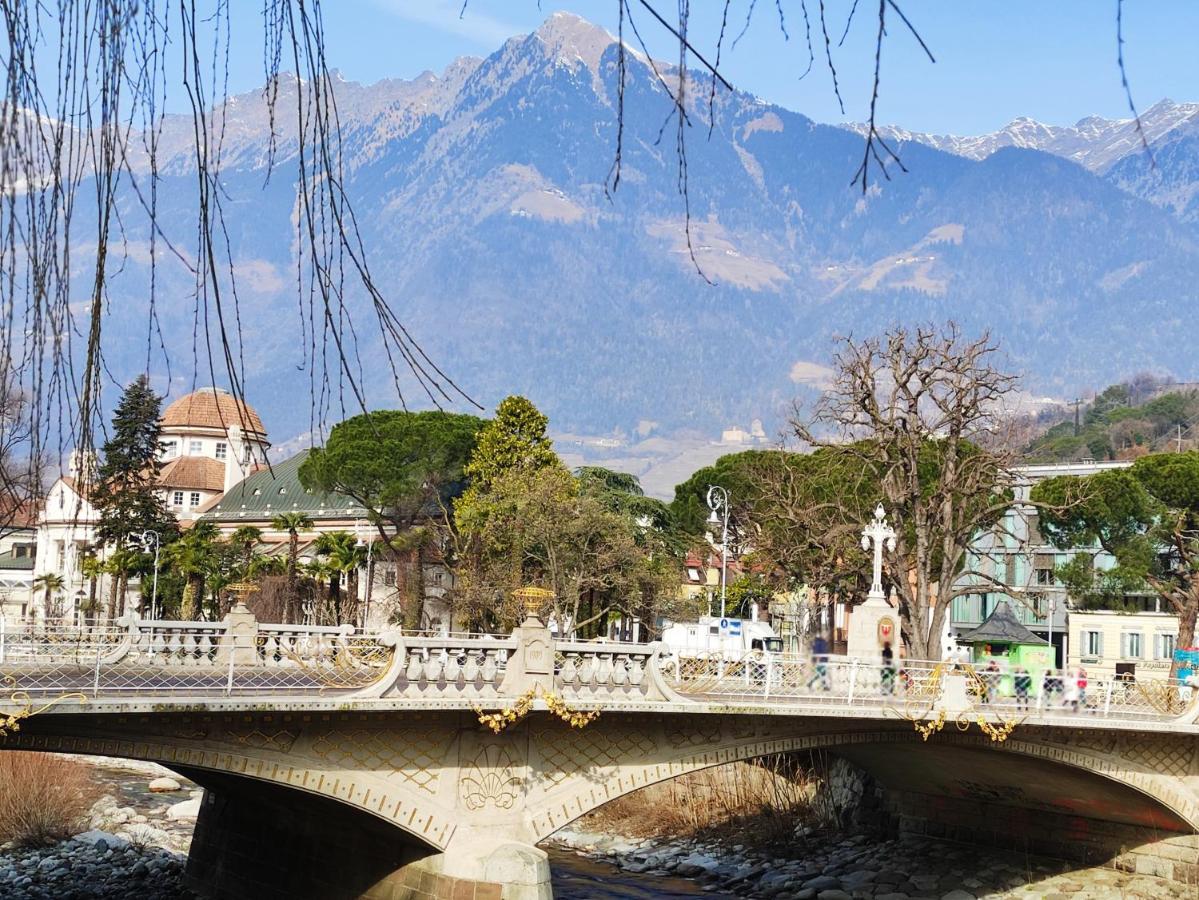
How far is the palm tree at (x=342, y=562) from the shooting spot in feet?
198

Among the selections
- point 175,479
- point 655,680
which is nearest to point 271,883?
point 655,680

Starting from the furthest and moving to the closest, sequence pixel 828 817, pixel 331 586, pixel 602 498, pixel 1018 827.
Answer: pixel 331 586, pixel 602 498, pixel 828 817, pixel 1018 827

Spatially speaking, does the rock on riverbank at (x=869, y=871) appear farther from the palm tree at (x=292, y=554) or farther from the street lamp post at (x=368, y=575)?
the street lamp post at (x=368, y=575)

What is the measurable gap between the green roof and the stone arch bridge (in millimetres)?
49314

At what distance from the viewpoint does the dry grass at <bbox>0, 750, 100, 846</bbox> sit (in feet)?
103

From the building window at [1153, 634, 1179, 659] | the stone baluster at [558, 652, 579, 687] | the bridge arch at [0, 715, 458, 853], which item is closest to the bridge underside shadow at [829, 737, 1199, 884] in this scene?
the stone baluster at [558, 652, 579, 687]

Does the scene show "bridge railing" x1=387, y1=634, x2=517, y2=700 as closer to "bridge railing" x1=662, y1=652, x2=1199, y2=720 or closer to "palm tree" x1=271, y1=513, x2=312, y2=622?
"bridge railing" x1=662, y1=652, x2=1199, y2=720

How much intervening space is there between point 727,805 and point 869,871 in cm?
648

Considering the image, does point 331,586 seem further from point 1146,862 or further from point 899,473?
point 1146,862

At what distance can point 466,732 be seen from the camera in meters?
19.8

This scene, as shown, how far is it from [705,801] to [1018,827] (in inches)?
355

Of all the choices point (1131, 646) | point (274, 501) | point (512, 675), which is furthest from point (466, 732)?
point (274, 501)

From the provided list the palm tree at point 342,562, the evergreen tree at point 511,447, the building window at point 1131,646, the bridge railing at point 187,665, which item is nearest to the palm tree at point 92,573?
the palm tree at point 342,562

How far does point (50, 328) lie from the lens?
3.52 m
